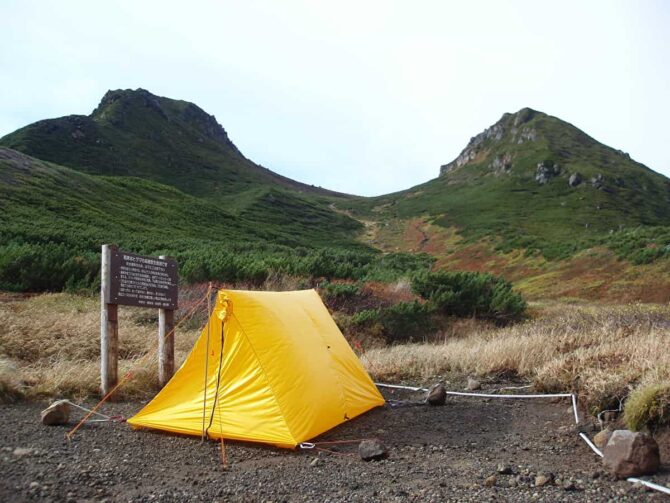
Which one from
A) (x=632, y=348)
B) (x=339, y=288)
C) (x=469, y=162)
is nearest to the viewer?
(x=632, y=348)

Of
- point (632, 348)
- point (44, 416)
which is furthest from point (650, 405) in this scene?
point (44, 416)

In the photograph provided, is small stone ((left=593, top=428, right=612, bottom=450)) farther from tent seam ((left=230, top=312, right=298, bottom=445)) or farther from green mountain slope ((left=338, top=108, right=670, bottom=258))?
green mountain slope ((left=338, top=108, right=670, bottom=258))

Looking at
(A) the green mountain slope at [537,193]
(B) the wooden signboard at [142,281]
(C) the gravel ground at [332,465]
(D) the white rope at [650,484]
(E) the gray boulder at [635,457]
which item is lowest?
(C) the gravel ground at [332,465]

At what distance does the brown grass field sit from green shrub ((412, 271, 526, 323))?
12.2 ft

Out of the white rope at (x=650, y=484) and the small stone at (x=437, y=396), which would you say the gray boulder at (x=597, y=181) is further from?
the white rope at (x=650, y=484)

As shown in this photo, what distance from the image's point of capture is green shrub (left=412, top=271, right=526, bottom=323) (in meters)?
15.7

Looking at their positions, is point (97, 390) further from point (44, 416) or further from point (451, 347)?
point (451, 347)

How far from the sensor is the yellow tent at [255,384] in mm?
6000

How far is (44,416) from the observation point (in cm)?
614

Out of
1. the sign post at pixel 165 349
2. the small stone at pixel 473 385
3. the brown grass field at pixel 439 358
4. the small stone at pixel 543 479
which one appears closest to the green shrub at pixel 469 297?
the brown grass field at pixel 439 358

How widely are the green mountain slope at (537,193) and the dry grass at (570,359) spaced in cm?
2483

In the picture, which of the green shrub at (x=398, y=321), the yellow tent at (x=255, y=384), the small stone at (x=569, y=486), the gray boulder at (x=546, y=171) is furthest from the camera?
the gray boulder at (x=546, y=171)

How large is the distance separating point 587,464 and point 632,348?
9.49 feet

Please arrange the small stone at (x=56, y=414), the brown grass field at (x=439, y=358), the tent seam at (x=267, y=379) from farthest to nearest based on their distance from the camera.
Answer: the brown grass field at (x=439, y=358)
the small stone at (x=56, y=414)
the tent seam at (x=267, y=379)
